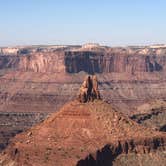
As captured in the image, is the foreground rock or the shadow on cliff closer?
the shadow on cliff

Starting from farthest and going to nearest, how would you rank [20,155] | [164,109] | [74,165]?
[164,109], [20,155], [74,165]

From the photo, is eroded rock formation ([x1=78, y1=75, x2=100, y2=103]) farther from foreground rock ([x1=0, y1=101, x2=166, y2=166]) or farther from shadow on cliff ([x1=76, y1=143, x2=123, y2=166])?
shadow on cliff ([x1=76, y1=143, x2=123, y2=166])

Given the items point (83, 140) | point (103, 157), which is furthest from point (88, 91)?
point (103, 157)

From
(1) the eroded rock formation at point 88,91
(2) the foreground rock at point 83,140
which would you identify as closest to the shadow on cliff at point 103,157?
(2) the foreground rock at point 83,140

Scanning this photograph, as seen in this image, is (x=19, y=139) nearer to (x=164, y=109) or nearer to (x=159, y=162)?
(x=159, y=162)

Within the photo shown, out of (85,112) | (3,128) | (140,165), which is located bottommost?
(3,128)

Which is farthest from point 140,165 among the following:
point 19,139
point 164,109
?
point 164,109

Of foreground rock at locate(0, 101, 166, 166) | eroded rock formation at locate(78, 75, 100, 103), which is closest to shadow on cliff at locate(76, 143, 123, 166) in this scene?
foreground rock at locate(0, 101, 166, 166)

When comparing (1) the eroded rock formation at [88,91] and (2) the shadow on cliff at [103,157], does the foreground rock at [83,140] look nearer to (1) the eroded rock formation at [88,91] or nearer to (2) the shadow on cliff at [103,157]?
(2) the shadow on cliff at [103,157]

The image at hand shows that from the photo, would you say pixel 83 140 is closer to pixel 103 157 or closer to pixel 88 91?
pixel 103 157
